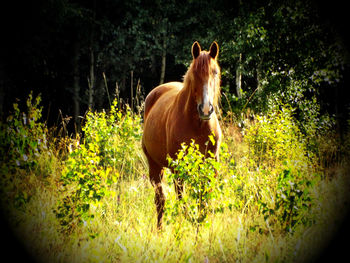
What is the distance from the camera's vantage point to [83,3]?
442 inches

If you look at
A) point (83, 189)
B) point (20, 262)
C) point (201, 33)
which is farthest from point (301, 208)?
point (201, 33)

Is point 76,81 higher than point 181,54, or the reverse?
point 181,54

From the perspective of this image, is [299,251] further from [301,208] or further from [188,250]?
[188,250]

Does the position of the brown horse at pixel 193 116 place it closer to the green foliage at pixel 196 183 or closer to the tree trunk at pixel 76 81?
the green foliage at pixel 196 183

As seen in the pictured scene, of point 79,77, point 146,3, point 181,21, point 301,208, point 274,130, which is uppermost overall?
point 146,3

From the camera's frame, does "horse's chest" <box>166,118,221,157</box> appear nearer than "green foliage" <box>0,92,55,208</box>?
No

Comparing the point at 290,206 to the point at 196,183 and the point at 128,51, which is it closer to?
the point at 196,183

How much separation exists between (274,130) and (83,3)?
35.7 ft

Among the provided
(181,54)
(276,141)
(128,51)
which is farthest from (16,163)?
(128,51)

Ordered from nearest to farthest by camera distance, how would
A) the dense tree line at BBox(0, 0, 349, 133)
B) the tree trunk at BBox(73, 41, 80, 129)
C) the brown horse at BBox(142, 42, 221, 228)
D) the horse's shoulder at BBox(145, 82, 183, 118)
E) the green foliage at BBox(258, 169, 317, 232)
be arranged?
the green foliage at BBox(258, 169, 317, 232), the brown horse at BBox(142, 42, 221, 228), the horse's shoulder at BBox(145, 82, 183, 118), the dense tree line at BBox(0, 0, 349, 133), the tree trunk at BBox(73, 41, 80, 129)

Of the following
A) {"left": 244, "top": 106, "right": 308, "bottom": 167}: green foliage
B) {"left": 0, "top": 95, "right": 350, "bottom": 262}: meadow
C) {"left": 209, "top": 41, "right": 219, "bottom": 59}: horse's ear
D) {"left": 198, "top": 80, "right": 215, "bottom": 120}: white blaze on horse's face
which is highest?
{"left": 209, "top": 41, "right": 219, "bottom": 59}: horse's ear

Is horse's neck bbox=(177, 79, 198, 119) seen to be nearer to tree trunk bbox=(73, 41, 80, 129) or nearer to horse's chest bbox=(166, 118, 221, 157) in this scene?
horse's chest bbox=(166, 118, 221, 157)

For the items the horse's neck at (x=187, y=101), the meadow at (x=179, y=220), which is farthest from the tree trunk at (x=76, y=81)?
the horse's neck at (x=187, y=101)

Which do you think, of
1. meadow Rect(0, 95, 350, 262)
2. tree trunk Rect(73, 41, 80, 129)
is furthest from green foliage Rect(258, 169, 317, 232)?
tree trunk Rect(73, 41, 80, 129)
